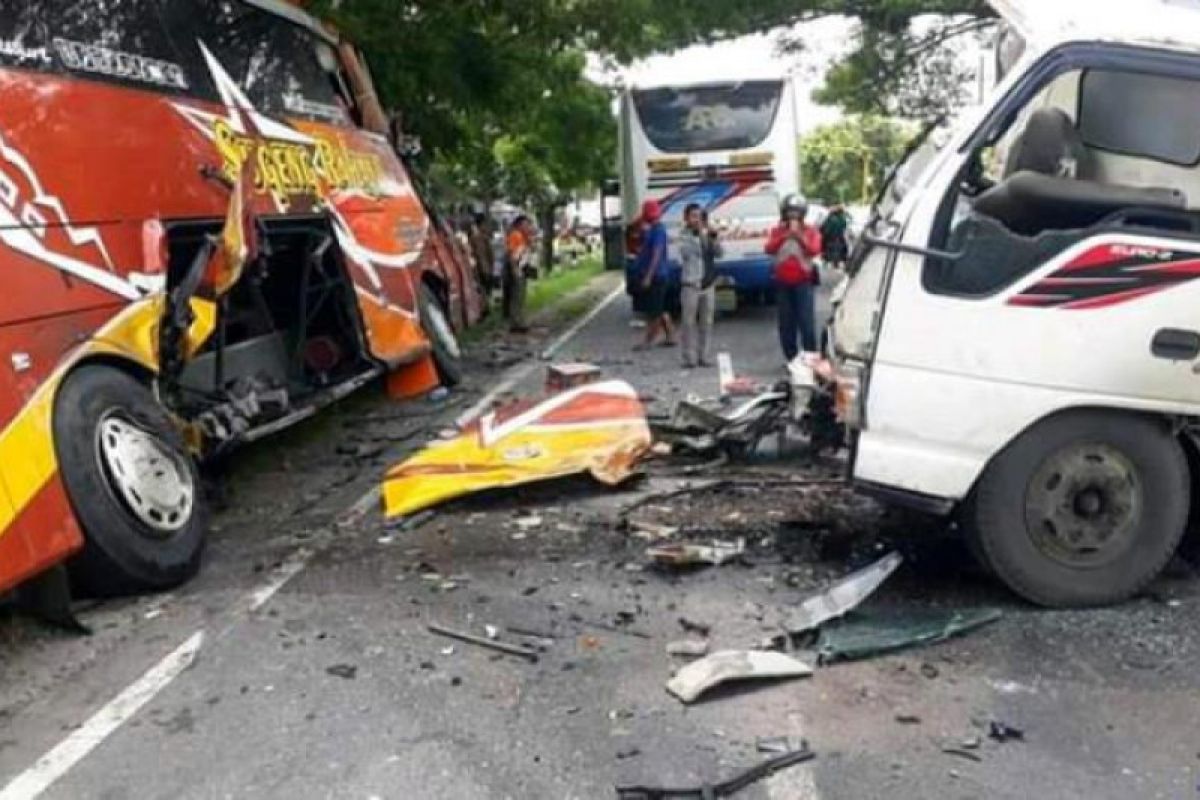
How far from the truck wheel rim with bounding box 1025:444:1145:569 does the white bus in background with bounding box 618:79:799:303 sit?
39.1ft

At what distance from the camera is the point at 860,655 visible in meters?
4.50

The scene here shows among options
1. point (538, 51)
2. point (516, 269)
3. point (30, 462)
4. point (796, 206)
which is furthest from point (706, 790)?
point (516, 269)

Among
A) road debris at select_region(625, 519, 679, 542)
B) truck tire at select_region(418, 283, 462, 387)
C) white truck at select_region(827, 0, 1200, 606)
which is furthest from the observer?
truck tire at select_region(418, 283, 462, 387)

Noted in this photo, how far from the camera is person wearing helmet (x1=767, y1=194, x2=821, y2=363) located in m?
11.2

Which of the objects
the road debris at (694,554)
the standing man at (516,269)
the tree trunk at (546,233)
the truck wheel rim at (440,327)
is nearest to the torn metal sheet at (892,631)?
the road debris at (694,554)

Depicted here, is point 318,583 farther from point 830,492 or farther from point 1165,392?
point 1165,392

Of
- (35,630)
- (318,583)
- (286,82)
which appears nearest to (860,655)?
(318,583)

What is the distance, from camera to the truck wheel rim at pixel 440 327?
1030cm

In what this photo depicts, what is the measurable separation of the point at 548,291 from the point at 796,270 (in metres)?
13.1

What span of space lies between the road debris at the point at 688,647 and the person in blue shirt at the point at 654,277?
9.23 m

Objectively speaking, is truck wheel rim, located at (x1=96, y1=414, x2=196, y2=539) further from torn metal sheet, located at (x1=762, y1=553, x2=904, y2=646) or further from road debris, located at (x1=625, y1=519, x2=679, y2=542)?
torn metal sheet, located at (x1=762, y1=553, x2=904, y2=646)

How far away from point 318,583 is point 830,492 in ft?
8.58

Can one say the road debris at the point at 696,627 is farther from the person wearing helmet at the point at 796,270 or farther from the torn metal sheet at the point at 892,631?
the person wearing helmet at the point at 796,270

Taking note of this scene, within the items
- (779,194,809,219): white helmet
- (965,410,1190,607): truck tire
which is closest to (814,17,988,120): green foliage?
(779,194,809,219): white helmet
